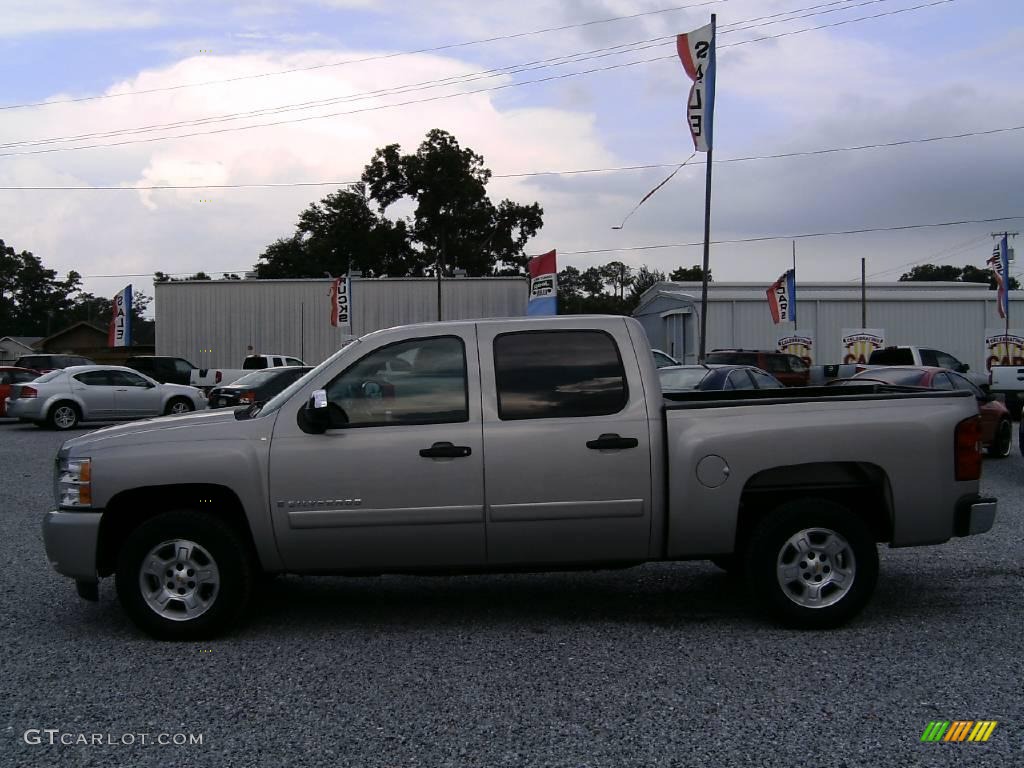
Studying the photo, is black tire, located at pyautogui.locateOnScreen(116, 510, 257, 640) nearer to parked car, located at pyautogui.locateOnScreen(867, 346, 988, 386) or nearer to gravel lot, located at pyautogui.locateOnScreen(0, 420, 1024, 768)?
gravel lot, located at pyautogui.locateOnScreen(0, 420, 1024, 768)

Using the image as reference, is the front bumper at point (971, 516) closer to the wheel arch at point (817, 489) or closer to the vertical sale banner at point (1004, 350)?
the wheel arch at point (817, 489)

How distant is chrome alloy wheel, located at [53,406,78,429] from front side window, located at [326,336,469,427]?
60.2ft

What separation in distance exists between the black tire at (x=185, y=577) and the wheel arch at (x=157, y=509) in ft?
0.47

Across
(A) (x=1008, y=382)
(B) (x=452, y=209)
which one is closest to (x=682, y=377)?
(A) (x=1008, y=382)

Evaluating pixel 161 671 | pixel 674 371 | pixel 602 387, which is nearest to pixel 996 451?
pixel 674 371

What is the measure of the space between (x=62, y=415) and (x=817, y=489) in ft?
65.4

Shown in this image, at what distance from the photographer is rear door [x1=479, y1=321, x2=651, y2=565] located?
547cm

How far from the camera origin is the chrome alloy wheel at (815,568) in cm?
561

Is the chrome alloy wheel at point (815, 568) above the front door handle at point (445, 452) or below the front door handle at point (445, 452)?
below

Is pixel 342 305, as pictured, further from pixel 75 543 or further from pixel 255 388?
pixel 75 543

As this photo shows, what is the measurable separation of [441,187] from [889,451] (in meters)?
64.4

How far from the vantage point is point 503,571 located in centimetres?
565

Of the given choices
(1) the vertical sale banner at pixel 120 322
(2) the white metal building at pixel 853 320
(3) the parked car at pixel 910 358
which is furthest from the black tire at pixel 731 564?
(1) the vertical sale banner at pixel 120 322

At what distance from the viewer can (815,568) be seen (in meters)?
5.65
